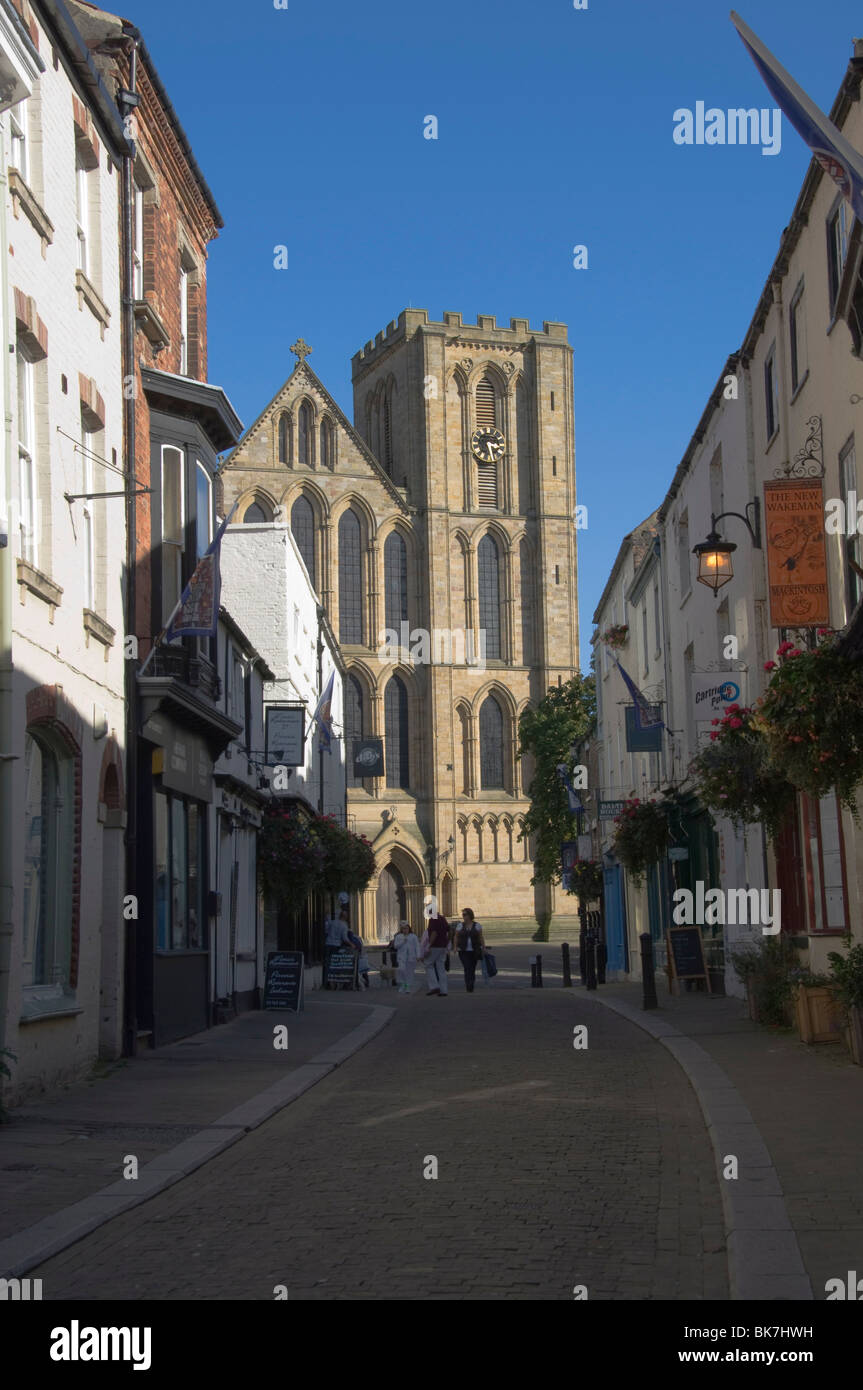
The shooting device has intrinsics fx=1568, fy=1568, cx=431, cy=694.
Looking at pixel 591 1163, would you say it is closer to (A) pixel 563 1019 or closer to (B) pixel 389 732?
(A) pixel 563 1019

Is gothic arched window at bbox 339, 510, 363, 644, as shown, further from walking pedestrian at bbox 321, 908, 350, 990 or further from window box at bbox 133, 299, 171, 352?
window box at bbox 133, 299, 171, 352

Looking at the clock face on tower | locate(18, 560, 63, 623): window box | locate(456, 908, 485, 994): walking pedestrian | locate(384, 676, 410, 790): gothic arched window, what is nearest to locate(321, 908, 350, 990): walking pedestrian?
locate(456, 908, 485, 994): walking pedestrian

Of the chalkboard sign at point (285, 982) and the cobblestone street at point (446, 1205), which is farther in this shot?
the chalkboard sign at point (285, 982)

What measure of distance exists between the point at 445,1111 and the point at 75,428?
727 cm

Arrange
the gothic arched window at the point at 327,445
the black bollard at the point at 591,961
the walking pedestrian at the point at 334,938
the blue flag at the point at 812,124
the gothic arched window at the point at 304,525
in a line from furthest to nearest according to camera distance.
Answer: the gothic arched window at the point at 327,445 → the gothic arched window at the point at 304,525 → the walking pedestrian at the point at 334,938 → the black bollard at the point at 591,961 → the blue flag at the point at 812,124

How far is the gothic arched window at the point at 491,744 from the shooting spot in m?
74.1

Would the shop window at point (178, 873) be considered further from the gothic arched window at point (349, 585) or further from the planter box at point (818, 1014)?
the gothic arched window at point (349, 585)

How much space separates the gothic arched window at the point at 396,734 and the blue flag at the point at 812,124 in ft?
208

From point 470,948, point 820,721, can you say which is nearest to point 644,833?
point 470,948

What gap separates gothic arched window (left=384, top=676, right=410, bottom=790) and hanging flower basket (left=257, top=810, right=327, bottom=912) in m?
44.6

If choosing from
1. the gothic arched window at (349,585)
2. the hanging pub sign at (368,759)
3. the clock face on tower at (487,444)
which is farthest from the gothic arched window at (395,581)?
the hanging pub sign at (368,759)

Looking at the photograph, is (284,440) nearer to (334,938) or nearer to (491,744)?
(491,744)

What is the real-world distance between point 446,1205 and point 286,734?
21.0m
